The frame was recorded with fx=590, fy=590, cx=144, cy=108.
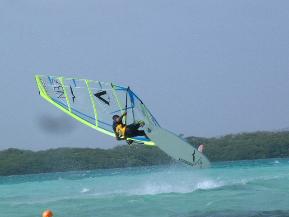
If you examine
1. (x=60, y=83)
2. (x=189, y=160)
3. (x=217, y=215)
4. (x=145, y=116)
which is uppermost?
(x=60, y=83)

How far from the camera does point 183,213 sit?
19.0m

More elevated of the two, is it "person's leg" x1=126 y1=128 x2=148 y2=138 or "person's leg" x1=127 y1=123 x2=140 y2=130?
"person's leg" x1=127 y1=123 x2=140 y2=130

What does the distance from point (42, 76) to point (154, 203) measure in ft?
32.5

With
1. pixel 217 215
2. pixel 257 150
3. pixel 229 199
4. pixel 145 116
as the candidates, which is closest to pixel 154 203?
pixel 229 199

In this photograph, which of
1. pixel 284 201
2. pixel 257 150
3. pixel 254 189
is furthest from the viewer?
pixel 257 150

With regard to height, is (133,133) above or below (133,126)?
below

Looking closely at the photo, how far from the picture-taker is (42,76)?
15305 mm

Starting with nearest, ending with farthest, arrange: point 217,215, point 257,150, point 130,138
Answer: point 130,138
point 217,215
point 257,150

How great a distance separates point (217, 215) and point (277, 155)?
8402 cm

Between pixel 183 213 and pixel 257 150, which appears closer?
pixel 183 213

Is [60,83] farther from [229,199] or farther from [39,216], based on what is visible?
[229,199]

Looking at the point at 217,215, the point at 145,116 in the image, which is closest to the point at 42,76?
the point at 145,116

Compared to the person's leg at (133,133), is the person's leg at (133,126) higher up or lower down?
higher up

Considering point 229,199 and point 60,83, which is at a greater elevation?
point 60,83
